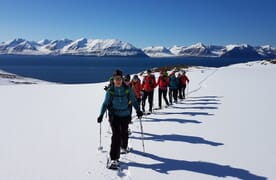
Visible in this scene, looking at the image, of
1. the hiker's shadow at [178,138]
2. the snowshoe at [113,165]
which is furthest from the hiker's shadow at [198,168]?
the hiker's shadow at [178,138]

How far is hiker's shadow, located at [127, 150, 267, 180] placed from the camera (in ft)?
20.6

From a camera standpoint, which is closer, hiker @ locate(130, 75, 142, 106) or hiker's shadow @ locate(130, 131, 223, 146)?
hiker's shadow @ locate(130, 131, 223, 146)

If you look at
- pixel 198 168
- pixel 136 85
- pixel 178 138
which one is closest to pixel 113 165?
pixel 198 168

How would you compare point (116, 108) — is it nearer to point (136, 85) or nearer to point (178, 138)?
point (178, 138)

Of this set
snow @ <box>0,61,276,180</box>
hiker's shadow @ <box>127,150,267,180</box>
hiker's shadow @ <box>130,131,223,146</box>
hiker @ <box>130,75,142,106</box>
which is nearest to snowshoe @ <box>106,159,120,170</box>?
snow @ <box>0,61,276,180</box>

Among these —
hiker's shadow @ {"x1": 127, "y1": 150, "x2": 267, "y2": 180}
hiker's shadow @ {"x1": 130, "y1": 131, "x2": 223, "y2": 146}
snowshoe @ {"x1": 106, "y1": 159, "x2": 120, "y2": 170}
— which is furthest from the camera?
hiker's shadow @ {"x1": 130, "y1": 131, "x2": 223, "y2": 146}

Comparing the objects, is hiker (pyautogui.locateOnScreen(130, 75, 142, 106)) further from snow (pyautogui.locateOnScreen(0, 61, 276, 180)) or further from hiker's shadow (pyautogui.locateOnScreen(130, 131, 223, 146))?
hiker's shadow (pyautogui.locateOnScreen(130, 131, 223, 146))

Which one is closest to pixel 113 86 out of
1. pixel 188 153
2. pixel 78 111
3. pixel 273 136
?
pixel 188 153

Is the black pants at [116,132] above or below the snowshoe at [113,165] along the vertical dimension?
above

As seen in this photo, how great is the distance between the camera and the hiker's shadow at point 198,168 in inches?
248

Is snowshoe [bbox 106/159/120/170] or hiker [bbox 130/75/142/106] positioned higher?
hiker [bbox 130/75/142/106]

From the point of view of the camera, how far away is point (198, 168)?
6641mm

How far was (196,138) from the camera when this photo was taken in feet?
30.0

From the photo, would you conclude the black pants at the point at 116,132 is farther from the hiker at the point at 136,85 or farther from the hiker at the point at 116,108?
the hiker at the point at 136,85
